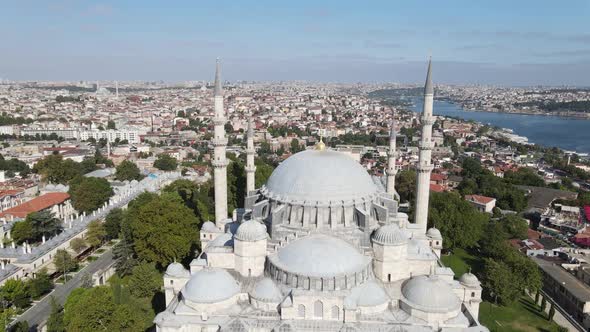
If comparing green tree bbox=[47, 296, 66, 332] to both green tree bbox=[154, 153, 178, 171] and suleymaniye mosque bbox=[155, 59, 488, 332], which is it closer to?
suleymaniye mosque bbox=[155, 59, 488, 332]

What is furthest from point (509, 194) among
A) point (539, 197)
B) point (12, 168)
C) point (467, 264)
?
point (12, 168)

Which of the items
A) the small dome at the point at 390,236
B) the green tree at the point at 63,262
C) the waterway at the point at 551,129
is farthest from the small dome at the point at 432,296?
the waterway at the point at 551,129

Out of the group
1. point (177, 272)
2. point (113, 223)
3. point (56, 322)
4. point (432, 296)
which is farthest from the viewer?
point (113, 223)

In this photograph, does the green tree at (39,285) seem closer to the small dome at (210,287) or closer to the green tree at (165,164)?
the small dome at (210,287)

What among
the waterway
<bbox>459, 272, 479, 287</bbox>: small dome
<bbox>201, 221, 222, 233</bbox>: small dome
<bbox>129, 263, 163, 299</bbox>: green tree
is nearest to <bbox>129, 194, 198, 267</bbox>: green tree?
<bbox>129, 263, 163, 299</bbox>: green tree

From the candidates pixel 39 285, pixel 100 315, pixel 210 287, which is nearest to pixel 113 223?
pixel 39 285

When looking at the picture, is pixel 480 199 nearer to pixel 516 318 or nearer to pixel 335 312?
pixel 516 318

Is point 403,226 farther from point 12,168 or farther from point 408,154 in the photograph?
point 12,168
